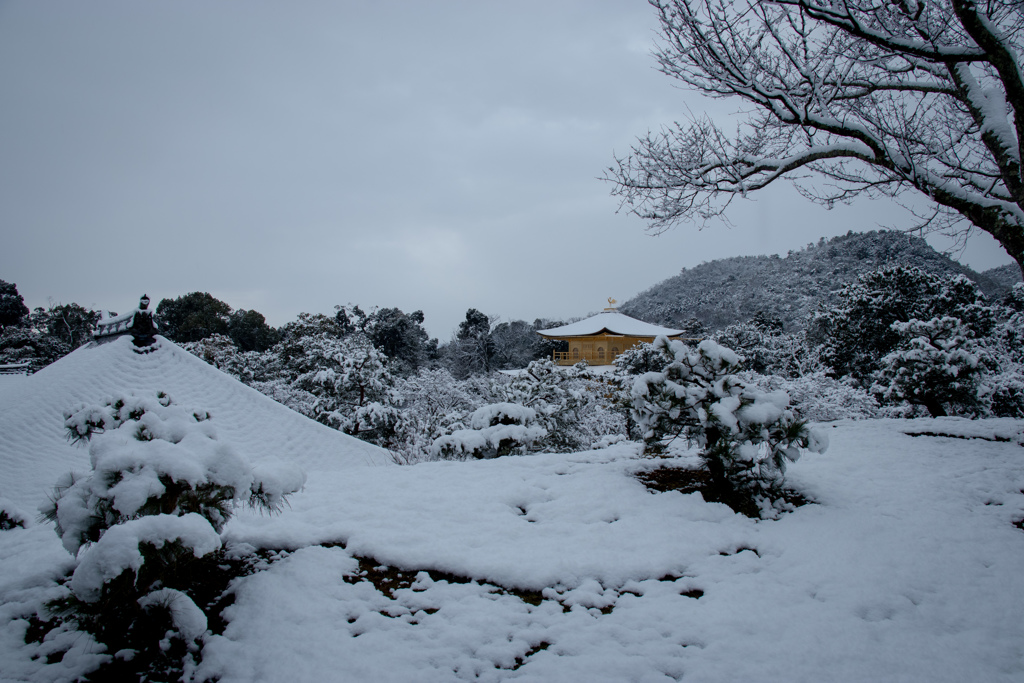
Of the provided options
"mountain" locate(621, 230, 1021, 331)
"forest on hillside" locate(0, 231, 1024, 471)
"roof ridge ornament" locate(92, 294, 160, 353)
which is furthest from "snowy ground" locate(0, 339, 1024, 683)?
"mountain" locate(621, 230, 1021, 331)

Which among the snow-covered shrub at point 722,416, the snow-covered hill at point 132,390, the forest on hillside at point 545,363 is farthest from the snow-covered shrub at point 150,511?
the snow-covered hill at point 132,390

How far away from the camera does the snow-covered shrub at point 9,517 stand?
3039 millimetres

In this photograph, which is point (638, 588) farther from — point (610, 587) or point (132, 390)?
point (132, 390)

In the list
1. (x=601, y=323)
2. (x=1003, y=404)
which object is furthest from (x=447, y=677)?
(x=601, y=323)

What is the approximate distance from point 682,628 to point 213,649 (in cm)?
177

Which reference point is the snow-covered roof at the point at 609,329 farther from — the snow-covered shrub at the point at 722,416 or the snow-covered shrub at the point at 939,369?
the snow-covered shrub at the point at 722,416

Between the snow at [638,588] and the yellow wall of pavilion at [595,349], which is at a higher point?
the yellow wall of pavilion at [595,349]

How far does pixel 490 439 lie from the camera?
5207 mm

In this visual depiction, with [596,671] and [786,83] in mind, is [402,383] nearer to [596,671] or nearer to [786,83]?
[786,83]

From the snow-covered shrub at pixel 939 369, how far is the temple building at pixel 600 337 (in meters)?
14.9

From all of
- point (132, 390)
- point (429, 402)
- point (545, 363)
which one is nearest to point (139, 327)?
point (132, 390)

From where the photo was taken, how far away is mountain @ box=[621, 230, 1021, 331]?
113ft

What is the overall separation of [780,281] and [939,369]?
39.6 m

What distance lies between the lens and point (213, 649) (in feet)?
5.70
